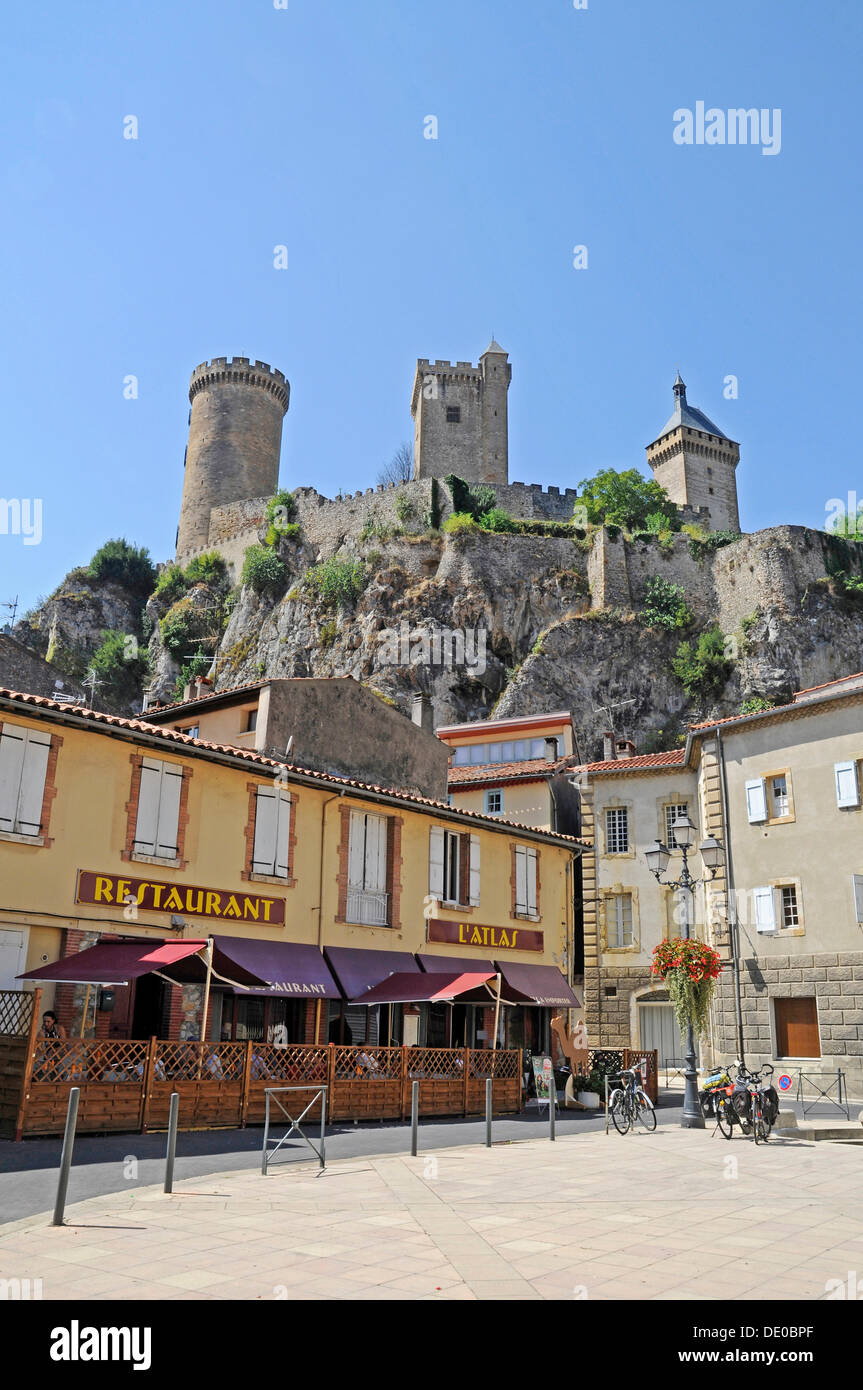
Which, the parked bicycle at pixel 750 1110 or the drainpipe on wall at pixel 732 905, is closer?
the parked bicycle at pixel 750 1110

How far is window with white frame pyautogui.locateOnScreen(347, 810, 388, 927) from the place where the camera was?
21578 millimetres

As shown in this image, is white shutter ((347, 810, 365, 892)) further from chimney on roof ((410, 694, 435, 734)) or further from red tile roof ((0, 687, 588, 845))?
chimney on roof ((410, 694, 435, 734))

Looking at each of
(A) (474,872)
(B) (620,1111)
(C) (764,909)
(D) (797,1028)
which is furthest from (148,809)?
(D) (797,1028)

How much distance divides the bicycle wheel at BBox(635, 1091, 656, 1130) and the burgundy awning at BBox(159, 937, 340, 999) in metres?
5.57

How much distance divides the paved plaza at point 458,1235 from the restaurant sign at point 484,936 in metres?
10.6

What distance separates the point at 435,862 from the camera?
23500 millimetres

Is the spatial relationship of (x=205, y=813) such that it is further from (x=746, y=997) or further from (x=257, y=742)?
(x=746, y=997)

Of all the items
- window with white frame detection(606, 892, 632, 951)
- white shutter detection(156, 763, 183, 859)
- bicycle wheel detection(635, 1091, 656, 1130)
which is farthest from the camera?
window with white frame detection(606, 892, 632, 951)

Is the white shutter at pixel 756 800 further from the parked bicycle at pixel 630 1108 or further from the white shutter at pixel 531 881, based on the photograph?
the parked bicycle at pixel 630 1108

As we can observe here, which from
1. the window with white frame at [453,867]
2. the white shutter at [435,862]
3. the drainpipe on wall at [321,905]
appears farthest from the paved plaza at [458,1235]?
the window with white frame at [453,867]

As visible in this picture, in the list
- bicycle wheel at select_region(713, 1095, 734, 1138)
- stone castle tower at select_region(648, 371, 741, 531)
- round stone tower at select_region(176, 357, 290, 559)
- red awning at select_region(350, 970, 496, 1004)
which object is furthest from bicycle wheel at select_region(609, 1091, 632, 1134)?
stone castle tower at select_region(648, 371, 741, 531)

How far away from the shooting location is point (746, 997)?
26047mm

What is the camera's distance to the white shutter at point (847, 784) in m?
24.7

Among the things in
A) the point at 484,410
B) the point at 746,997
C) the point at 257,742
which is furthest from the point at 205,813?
the point at 484,410
